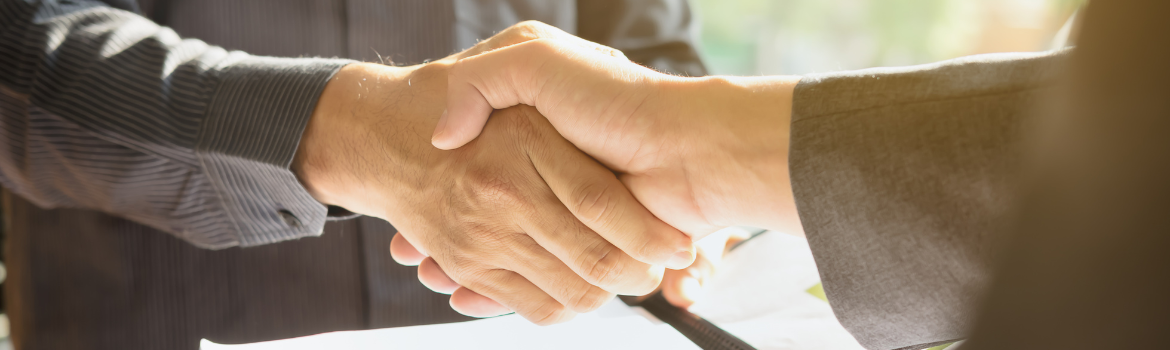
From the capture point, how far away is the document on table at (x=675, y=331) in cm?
58

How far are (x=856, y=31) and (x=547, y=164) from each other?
3.57 meters

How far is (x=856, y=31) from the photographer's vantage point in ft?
12.0

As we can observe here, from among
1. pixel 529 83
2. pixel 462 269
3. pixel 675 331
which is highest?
pixel 529 83

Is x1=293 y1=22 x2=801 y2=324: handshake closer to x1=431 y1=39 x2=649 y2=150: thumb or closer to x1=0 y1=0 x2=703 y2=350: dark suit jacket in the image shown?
x1=431 y1=39 x2=649 y2=150: thumb

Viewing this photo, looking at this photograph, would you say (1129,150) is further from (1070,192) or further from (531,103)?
(531,103)

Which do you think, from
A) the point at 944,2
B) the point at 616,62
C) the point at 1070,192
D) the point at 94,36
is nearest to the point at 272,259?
the point at 94,36

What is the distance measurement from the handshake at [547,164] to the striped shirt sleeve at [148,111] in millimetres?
44

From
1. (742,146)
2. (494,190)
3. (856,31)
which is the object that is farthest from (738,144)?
(856,31)

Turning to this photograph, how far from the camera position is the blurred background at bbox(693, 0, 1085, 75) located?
3322mm

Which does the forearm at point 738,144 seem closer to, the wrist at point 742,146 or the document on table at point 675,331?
the wrist at point 742,146

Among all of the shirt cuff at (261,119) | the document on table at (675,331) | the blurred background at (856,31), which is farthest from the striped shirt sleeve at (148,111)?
the blurred background at (856,31)

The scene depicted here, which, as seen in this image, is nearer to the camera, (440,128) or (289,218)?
(440,128)

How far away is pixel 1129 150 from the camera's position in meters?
0.14

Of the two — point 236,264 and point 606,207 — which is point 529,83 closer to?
point 606,207
